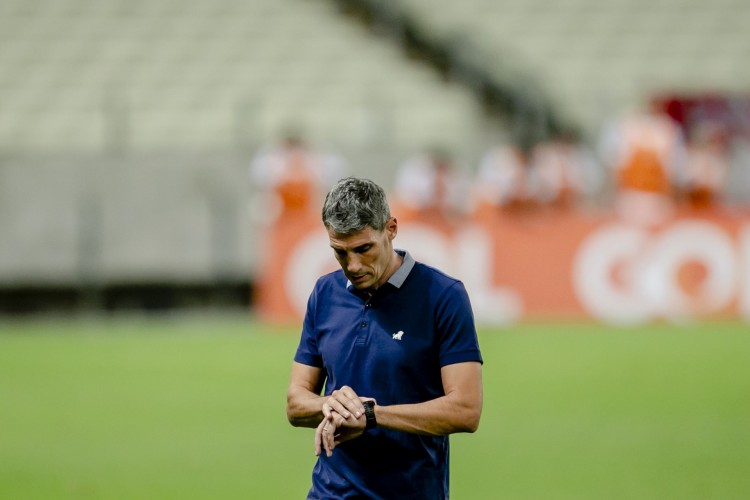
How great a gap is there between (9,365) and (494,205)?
27.2 ft

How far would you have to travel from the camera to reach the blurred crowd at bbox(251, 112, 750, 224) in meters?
19.6

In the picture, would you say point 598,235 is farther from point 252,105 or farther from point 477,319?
point 252,105

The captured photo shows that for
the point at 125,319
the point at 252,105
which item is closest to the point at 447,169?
the point at 252,105

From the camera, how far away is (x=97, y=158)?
70.9ft

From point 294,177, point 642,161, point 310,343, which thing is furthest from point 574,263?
point 310,343

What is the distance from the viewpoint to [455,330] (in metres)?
4.55

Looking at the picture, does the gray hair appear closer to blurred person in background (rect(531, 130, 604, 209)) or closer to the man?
the man

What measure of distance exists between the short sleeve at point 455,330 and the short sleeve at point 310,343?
20.7 inches

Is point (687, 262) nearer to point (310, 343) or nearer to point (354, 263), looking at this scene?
point (310, 343)

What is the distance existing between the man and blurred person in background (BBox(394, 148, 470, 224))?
1431 centimetres

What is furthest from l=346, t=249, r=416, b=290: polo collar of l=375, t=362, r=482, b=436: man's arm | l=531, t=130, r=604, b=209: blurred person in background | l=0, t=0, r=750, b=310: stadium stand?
l=0, t=0, r=750, b=310: stadium stand

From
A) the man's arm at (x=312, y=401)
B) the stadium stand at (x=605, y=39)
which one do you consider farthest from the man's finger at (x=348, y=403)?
the stadium stand at (x=605, y=39)

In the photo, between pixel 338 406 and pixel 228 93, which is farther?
pixel 228 93

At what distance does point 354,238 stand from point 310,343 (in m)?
0.58
